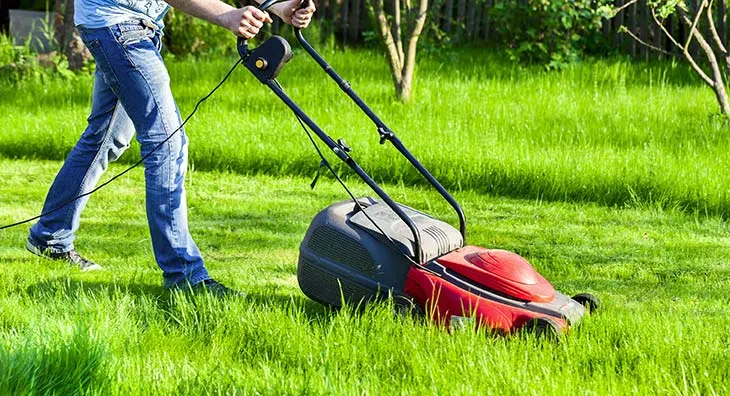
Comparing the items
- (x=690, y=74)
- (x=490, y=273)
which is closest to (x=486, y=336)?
(x=490, y=273)

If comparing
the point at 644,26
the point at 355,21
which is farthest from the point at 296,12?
the point at 355,21

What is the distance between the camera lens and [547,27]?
32.2ft

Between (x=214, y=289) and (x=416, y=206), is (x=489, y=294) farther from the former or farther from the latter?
(x=416, y=206)

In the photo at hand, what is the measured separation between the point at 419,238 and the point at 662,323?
2.67 ft

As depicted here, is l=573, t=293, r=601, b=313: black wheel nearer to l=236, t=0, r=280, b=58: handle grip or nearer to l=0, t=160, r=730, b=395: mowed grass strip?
l=0, t=160, r=730, b=395: mowed grass strip

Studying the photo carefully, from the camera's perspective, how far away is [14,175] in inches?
Answer: 275

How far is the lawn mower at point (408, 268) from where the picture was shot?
3600mm

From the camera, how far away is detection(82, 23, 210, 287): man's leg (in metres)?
4.07

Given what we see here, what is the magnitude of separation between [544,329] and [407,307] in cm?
45

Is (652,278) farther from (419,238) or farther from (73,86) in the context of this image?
(73,86)

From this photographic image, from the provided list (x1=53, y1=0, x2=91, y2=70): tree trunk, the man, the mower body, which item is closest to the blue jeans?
the man

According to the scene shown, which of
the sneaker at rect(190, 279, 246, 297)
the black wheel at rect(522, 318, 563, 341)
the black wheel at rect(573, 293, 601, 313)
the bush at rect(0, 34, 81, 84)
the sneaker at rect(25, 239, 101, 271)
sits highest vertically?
the black wheel at rect(522, 318, 563, 341)

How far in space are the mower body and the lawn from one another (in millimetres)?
97

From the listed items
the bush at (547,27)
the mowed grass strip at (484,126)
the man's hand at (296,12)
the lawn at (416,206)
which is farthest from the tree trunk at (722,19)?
the man's hand at (296,12)
